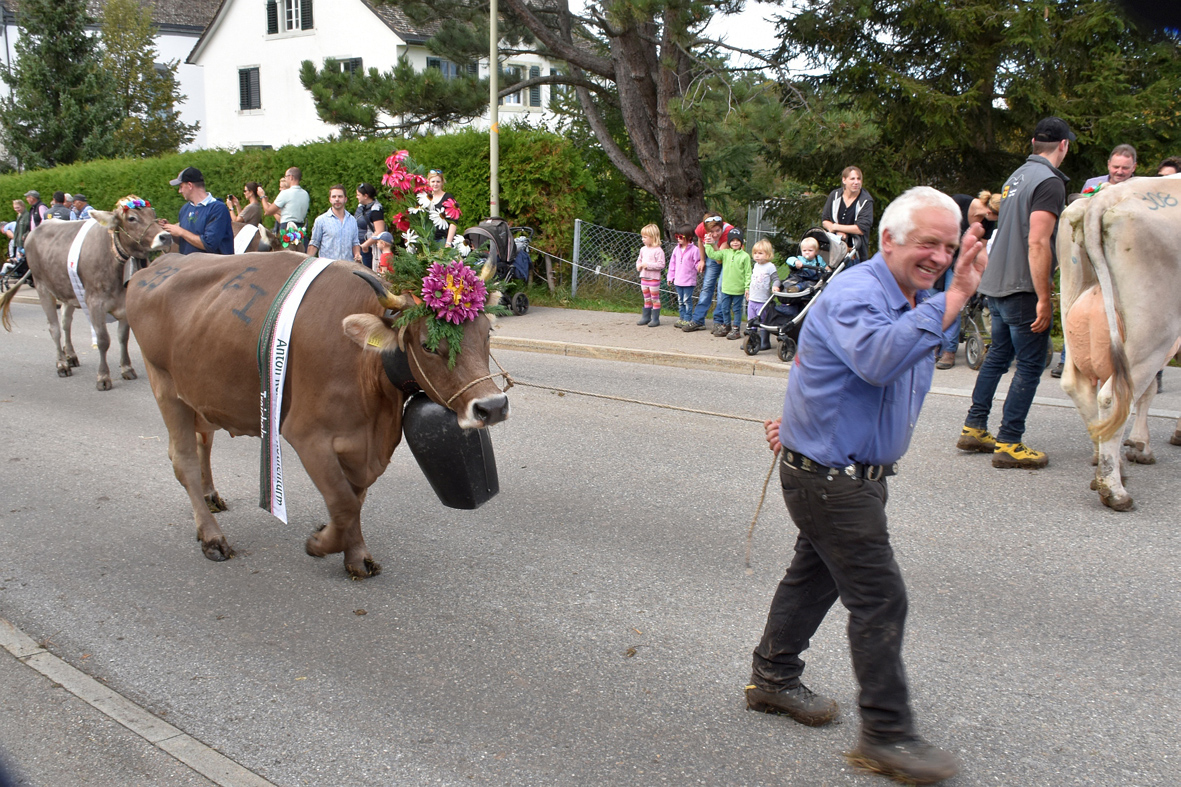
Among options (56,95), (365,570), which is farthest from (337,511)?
(56,95)

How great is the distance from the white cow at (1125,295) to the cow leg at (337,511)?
4.28 meters

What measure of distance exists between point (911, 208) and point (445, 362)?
6.53ft

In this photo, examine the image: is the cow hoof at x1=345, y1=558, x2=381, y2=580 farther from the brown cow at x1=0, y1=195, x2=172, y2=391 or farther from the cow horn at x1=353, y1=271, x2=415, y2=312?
the brown cow at x1=0, y1=195, x2=172, y2=391

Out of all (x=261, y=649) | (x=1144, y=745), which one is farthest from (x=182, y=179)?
(x=1144, y=745)

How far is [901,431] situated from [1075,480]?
3.79 metres

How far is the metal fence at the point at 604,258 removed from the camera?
16547 millimetres

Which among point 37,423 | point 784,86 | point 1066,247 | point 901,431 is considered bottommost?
point 37,423

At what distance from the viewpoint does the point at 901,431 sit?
291 centimetres

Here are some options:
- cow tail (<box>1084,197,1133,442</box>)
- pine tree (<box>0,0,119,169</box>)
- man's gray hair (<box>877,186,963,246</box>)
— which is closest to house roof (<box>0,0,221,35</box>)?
pine tree (<box>0,0,119,169</box>)

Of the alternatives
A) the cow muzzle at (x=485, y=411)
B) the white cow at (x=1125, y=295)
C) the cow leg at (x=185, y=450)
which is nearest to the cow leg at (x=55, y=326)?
the cow leg at (x=185, y=450)

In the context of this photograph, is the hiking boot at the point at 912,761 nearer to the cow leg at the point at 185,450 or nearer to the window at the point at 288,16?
the cow leg at the point at 185,450

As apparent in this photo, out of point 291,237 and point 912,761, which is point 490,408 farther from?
point 291,237

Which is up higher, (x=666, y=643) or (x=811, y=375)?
(x=811, y=375)

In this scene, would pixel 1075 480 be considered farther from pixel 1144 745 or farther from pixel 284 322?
pixel 284 322
